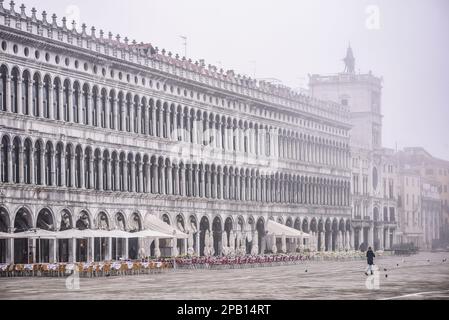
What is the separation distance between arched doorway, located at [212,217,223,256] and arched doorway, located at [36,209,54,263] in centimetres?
2467

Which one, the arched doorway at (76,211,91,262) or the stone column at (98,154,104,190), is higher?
the stone column at (98,154,104,190)

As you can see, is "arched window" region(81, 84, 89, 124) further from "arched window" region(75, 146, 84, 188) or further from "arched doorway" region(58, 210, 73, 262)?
"arched doorway" region(58, 210, 73, 262)

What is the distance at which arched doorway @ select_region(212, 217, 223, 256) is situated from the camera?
94.2m

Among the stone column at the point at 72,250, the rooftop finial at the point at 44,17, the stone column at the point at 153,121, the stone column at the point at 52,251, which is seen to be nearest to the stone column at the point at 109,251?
the stone column at the point at 72,250

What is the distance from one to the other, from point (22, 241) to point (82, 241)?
620cm

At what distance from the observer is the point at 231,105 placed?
97688 mm

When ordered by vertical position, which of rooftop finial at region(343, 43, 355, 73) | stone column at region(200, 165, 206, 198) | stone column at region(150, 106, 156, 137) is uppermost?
rooftop finial at region(343, 43, 355, 73)

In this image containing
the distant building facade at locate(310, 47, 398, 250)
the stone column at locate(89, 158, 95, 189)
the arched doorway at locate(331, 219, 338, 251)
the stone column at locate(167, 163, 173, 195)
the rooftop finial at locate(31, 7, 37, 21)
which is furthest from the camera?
the distant building facade at locate(310, 47, 398, 250)

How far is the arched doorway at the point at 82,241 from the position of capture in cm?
7462

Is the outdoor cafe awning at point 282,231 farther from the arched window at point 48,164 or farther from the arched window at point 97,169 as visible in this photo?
the arched window at point 48,164

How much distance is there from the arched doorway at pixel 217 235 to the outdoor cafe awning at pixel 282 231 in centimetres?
403

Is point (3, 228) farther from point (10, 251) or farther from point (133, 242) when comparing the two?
point (133, 242)

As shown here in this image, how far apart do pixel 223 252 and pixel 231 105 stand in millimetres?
13242

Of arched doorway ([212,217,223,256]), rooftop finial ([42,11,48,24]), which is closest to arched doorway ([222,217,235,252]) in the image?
arched doorway ([212,217,223,256])
